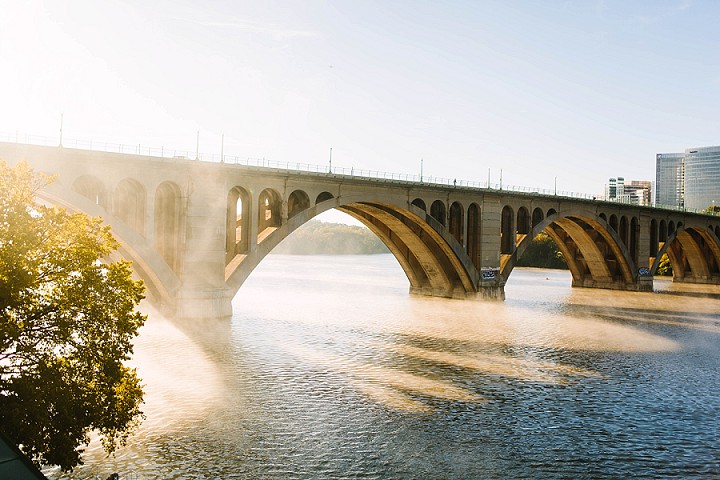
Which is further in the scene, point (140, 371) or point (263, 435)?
point (140, 371)

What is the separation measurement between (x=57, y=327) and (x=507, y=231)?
6318 centimetres

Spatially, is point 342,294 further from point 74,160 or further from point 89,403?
point 89,403

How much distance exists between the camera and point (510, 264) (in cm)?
7338

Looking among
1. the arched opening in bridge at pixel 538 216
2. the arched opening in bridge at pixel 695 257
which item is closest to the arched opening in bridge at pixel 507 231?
the arched opening in bridge at pixel 538 216

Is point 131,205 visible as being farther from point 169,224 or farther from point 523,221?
point 523,221

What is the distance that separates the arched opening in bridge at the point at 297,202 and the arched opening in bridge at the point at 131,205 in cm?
1298

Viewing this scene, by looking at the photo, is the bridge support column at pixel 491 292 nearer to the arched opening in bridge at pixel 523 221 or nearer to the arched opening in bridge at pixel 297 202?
the arched opening in bridge at pixel 523 221

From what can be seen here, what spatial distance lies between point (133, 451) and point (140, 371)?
11788mm

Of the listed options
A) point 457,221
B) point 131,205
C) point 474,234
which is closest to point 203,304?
point 131,205

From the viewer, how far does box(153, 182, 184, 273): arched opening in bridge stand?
46688 millimetres

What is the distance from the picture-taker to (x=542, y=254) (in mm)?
162625

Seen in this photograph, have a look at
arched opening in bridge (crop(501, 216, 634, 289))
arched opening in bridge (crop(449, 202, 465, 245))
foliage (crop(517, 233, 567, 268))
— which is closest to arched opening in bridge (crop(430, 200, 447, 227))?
arched opening in bridge (crop(449, 202, 465, 245))

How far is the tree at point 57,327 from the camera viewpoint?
1583 centimetres

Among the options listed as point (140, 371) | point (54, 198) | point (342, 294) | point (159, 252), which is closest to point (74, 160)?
point (54, 198)
